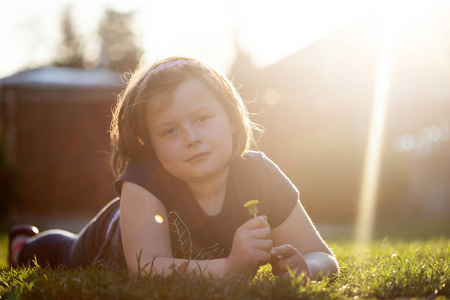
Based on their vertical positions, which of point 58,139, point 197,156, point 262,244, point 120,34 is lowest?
point 58,139

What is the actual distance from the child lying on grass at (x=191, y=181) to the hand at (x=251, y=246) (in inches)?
1.3

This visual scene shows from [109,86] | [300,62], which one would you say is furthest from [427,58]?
[109,86]

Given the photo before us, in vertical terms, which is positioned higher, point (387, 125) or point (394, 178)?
point (387, 125)

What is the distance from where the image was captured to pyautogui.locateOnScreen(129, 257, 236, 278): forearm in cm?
225

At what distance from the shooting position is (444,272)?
94.8 inches

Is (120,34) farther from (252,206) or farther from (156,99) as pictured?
(252,206)

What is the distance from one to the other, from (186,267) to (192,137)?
0.62 meters

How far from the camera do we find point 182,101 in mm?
2549

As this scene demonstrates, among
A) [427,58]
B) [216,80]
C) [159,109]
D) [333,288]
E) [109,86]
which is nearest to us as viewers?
[333,288]

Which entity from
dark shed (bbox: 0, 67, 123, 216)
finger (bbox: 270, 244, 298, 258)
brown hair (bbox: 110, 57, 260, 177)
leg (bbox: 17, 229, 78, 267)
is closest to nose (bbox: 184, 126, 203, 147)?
brown hair (bbox: 110, 57, 260, 177)

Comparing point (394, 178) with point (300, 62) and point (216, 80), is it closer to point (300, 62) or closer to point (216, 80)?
point (300, 62)

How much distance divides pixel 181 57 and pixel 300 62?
13.0 meters

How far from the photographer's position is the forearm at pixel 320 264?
7.81 feet

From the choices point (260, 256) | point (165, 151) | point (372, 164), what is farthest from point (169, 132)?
point (372, 164)
